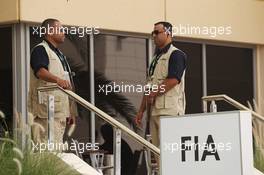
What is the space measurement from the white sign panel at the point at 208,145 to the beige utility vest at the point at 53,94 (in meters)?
2.76

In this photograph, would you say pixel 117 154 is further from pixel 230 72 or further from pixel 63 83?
pixel 230 72

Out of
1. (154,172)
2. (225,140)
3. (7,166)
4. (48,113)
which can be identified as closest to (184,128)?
(225,140)

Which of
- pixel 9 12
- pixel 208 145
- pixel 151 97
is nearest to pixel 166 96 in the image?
pixel 151 97

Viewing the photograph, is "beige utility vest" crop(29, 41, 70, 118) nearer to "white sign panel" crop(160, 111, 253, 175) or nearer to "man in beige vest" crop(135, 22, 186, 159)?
"man in beige vest" crop(135, 22, 186, 159)

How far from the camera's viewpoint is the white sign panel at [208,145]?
7.77m

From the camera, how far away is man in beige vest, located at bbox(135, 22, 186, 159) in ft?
36.2

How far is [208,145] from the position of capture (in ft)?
25.6

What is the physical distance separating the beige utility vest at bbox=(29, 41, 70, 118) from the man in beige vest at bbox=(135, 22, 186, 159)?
1146 millimetres

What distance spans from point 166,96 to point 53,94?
147 centimetres

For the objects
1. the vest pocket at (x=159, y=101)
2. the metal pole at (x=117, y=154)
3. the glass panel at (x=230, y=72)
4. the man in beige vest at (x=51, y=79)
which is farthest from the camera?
the glass panel at (x=230, y=72)

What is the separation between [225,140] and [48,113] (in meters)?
2.75

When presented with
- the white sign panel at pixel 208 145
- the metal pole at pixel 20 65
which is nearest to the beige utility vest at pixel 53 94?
the metal pole at pixel 20 65

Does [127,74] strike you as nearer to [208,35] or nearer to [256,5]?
[208,35]

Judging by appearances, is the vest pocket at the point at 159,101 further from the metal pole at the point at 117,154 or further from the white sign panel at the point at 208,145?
the white sign panel at the point at 208,145
